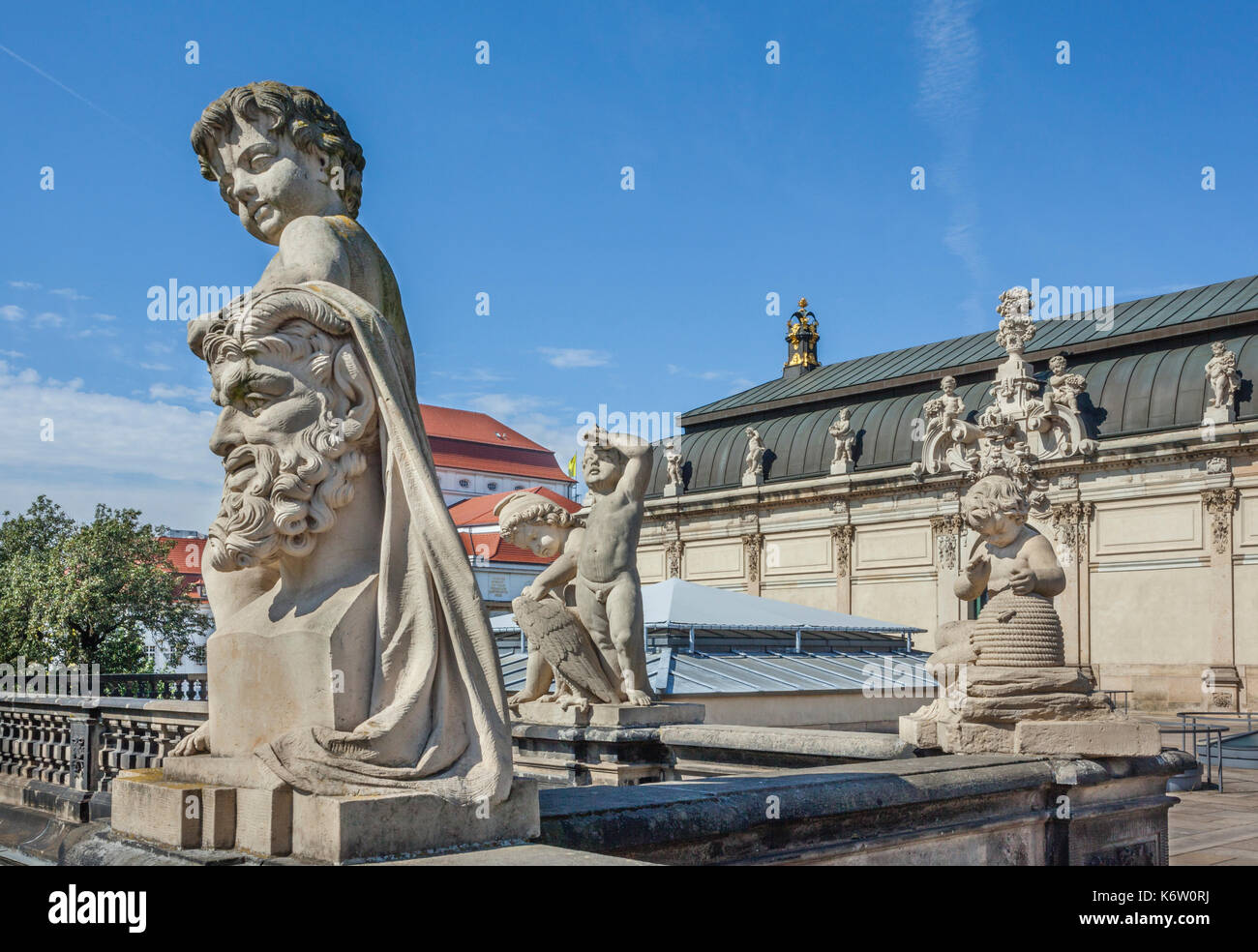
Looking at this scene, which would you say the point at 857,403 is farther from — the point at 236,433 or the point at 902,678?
the point at 236,433

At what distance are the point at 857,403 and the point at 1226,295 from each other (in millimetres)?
12270

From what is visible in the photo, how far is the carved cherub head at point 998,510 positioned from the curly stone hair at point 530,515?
3.07 m

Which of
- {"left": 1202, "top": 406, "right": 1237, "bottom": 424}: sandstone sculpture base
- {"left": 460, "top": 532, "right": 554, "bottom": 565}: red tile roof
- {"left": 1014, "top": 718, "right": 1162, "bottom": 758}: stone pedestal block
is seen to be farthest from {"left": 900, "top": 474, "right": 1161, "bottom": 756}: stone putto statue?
{"left": 460, "top": 532, "right": 554, "bottom": 565}: red tile roof

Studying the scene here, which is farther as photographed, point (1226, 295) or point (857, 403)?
point (857, 403)

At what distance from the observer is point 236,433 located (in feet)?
11.3

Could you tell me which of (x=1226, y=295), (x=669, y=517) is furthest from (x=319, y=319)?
(x=669, y=517)

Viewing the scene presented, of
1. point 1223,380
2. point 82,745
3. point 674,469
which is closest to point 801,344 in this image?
point 674,469

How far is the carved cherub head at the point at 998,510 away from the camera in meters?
7.52

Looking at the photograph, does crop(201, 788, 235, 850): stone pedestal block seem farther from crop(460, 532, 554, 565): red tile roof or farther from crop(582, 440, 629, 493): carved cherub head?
crop(460, 532, 554, 565): red tile roof

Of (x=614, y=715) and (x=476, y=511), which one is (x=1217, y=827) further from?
(x=476, y=511)

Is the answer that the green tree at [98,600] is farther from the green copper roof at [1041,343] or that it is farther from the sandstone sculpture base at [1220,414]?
the sandstone sculpture base at [1220,414]

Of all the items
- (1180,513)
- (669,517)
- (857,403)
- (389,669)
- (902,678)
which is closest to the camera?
(389,669)

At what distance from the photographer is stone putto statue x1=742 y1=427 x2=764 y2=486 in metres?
42.5

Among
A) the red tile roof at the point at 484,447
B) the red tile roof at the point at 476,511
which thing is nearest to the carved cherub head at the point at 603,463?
the red tile roof at the point at 476,511
